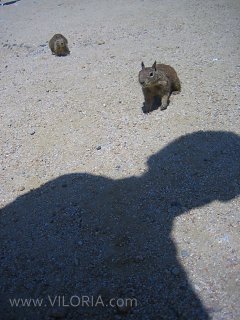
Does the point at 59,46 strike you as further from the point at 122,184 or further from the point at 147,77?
the point at 122,184

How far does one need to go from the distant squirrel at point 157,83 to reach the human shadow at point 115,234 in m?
1.16

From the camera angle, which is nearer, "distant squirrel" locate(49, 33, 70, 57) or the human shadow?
the human shadow

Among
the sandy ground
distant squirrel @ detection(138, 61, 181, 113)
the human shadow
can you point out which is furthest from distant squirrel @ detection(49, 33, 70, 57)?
the human shadow

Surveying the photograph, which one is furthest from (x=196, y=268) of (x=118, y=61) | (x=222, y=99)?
(x=118, y=61)

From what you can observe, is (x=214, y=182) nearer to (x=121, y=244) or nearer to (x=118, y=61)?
(x=121, y=244)

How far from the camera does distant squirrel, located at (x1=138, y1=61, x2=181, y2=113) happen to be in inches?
209

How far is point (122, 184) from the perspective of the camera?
435 centimetres

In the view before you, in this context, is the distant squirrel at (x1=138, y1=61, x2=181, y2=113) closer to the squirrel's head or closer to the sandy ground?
the squirrel's head

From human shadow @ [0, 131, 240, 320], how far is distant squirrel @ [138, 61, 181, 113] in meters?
1.16

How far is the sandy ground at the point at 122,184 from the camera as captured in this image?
3104mm

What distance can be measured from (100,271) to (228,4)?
1087cm

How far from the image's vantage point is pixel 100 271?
129 inches

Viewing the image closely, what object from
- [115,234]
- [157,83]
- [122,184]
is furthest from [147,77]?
[115,234]

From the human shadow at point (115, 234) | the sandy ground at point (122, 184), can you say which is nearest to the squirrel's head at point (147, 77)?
the sandy ground at point (122, 184)
